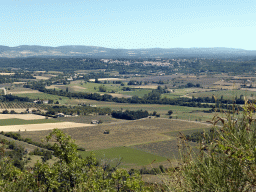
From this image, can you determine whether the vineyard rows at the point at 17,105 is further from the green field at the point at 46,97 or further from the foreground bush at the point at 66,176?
the foreground bush at the point at 66,176

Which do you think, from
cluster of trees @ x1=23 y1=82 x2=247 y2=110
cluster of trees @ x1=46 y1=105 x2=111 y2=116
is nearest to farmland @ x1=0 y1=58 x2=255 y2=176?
cluster of trees @ x1=46 y1=105 x2=111 y2=116

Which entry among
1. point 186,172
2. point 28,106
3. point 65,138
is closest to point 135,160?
point 65,138

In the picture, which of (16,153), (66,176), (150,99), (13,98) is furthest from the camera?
(150,99)

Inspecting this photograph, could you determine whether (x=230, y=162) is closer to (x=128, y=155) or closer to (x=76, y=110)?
(x=128, y=155)

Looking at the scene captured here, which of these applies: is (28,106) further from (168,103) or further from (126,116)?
(168,103)

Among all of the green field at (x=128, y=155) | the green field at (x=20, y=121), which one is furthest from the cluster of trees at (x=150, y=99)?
the green field at (x=128, y=155)

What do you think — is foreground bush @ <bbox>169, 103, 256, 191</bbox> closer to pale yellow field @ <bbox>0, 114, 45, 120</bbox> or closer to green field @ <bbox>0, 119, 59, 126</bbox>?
green field @ <bbox>0, 119, 59, 126</bbox>

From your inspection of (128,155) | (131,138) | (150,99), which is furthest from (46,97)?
(128,155)
